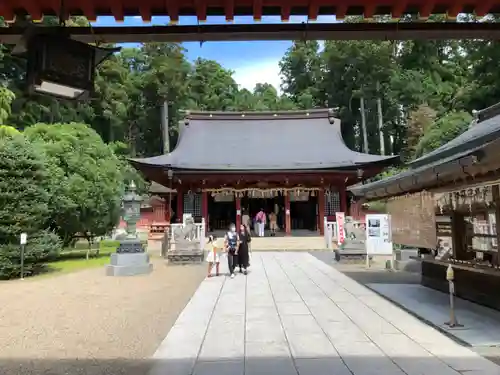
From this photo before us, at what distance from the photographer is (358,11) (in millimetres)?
3695

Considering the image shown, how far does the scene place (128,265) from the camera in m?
12.8

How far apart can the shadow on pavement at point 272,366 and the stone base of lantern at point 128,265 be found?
25.2 ft

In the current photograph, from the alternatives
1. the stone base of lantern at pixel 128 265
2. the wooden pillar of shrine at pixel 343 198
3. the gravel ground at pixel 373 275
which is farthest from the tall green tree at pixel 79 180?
the wooden pillar of shrine at pixel 343 198

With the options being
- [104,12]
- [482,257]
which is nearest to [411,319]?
[482,257]

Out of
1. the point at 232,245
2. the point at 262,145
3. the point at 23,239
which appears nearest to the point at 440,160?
the point at 232,245

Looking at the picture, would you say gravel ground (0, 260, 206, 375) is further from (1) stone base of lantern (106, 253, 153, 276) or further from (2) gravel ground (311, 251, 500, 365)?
(2) gravel ground (311, 251, 500, 365)

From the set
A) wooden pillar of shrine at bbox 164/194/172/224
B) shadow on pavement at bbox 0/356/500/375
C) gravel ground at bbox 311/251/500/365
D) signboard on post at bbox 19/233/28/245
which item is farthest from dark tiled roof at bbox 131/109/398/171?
shadow on pavement at bbox 0/356/500/375

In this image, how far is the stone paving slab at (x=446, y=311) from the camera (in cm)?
547

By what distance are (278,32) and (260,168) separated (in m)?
20.1

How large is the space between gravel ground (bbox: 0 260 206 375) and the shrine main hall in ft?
40.6

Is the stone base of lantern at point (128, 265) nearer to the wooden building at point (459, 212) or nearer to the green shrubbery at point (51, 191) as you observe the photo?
the green shrubbery at point (51, 191)

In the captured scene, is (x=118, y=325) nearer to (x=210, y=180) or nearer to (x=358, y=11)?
(x=358, y=11)

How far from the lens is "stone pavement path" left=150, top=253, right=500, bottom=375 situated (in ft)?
14.9

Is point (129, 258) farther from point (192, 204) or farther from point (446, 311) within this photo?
point (192, 204)
